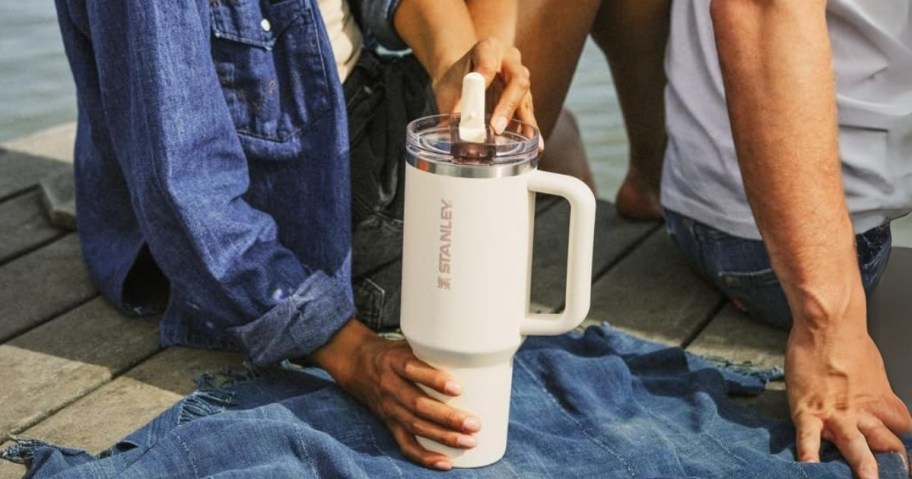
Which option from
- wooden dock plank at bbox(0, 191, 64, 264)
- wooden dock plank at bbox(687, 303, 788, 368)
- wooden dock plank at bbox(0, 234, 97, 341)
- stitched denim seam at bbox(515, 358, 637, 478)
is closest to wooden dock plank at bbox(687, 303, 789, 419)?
wooden dock plank at bbox(687, 303, 788, 368)

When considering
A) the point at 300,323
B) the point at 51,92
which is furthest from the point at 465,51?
the point at 51,92

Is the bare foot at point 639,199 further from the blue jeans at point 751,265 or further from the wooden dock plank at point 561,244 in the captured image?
the blue jeans at point 751,265

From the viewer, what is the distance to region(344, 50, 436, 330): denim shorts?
6.91 ft

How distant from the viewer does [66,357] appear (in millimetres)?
1989

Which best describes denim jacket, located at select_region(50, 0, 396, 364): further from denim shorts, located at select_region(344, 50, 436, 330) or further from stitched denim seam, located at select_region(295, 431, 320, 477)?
stitched denim seam, located at select_region(295, 431, 320, 477)

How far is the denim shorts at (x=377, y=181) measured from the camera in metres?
2.11

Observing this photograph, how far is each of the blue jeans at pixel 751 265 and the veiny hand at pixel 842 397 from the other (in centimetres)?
32

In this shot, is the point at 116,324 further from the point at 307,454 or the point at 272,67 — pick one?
the point at 307,454

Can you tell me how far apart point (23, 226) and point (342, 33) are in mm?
757

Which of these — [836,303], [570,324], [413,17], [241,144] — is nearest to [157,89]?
[241,144]

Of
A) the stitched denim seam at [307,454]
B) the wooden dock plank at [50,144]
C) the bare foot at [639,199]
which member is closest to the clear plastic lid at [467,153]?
the stitched denim seam at [307,454]

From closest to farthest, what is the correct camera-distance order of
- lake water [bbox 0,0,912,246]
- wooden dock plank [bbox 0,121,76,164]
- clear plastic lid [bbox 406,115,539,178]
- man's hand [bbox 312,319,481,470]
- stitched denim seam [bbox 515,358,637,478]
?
clear plastic lid [bbox 406,115,539,178] < man's hand [bbox 312,319,481,470] < stitched denim seam [bbox 515,358,637,478] < wooden dock plank [bbox 0,121,76,164] < lake water [bbox 0,0,912,246]

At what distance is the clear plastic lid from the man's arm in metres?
0.40

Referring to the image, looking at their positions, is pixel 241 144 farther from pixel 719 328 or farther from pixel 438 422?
pixel 719 328
